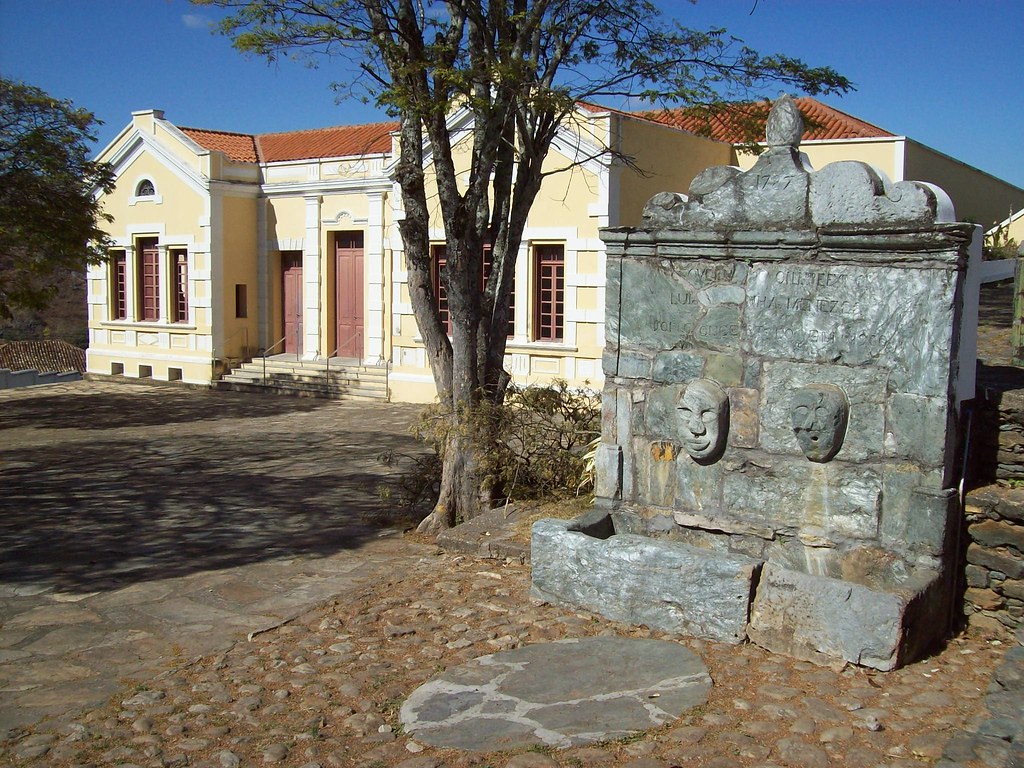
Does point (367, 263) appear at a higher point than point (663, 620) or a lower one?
higher

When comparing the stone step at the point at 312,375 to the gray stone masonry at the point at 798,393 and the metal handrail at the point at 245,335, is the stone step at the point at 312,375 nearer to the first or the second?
the metal handrail at the point at 245,335

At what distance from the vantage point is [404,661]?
4949 millimetres

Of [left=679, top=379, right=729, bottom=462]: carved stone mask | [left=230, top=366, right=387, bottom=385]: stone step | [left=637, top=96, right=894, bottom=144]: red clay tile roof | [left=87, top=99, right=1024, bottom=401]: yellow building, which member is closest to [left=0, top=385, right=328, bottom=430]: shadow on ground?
[left=230, top=366, right=387, bottom=385]: stone step

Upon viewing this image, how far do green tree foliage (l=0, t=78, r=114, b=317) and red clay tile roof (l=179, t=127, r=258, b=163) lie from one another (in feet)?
19.8

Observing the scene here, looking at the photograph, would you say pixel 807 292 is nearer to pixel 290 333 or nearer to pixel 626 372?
pixel 626 372

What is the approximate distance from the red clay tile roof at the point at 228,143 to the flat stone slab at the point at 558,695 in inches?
689

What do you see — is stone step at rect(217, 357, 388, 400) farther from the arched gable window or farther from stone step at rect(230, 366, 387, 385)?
the arched gable window

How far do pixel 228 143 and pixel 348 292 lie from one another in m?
5.39

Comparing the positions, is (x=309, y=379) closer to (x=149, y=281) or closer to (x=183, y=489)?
(x=149, y=281)

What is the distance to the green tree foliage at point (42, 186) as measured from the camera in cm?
1348

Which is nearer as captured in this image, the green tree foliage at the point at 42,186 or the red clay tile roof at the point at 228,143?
the green tree foliage at the point at 42,186

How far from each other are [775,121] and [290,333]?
1649 cm

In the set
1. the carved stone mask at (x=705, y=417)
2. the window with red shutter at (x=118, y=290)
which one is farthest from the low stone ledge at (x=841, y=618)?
the window with red shutter at (x=118, y=290)

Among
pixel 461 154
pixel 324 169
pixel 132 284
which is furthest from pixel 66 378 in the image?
pixel 461 154
